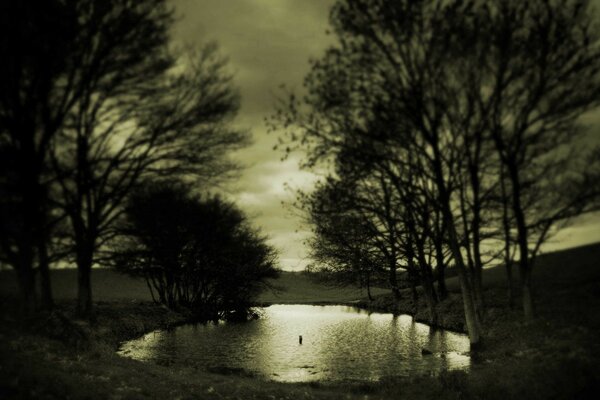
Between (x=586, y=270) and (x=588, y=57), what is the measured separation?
23.8 metres

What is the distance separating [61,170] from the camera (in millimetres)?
20609

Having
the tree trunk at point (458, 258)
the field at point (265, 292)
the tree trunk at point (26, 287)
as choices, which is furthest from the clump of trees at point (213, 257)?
the tree trunk at point (458, 258)

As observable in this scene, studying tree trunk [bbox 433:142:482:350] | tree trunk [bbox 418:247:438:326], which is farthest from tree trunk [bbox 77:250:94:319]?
tree trunk [bbox 418:247:438:326]

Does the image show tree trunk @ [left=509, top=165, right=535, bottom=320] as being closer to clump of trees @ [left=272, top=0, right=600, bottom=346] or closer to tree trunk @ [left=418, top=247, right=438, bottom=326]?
clump of trees @ [left=272, top=0, right=600, bottom=346]

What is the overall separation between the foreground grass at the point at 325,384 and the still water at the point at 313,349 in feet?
9.38

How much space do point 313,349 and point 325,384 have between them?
10.7m

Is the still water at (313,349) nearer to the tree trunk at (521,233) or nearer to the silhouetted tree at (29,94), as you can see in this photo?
the tree trunk at (521,233)

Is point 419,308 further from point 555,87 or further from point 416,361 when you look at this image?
point 555,87

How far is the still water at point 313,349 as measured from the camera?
2228 centimetres

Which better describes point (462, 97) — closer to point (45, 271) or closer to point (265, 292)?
point (45, 271)

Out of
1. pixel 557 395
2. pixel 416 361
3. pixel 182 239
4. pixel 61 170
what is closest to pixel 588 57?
pixel 557 395

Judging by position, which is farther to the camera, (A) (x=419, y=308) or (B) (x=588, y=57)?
(A) (x=419, y=308)

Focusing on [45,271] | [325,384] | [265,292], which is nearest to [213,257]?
[45,271]

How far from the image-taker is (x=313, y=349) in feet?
96.5
